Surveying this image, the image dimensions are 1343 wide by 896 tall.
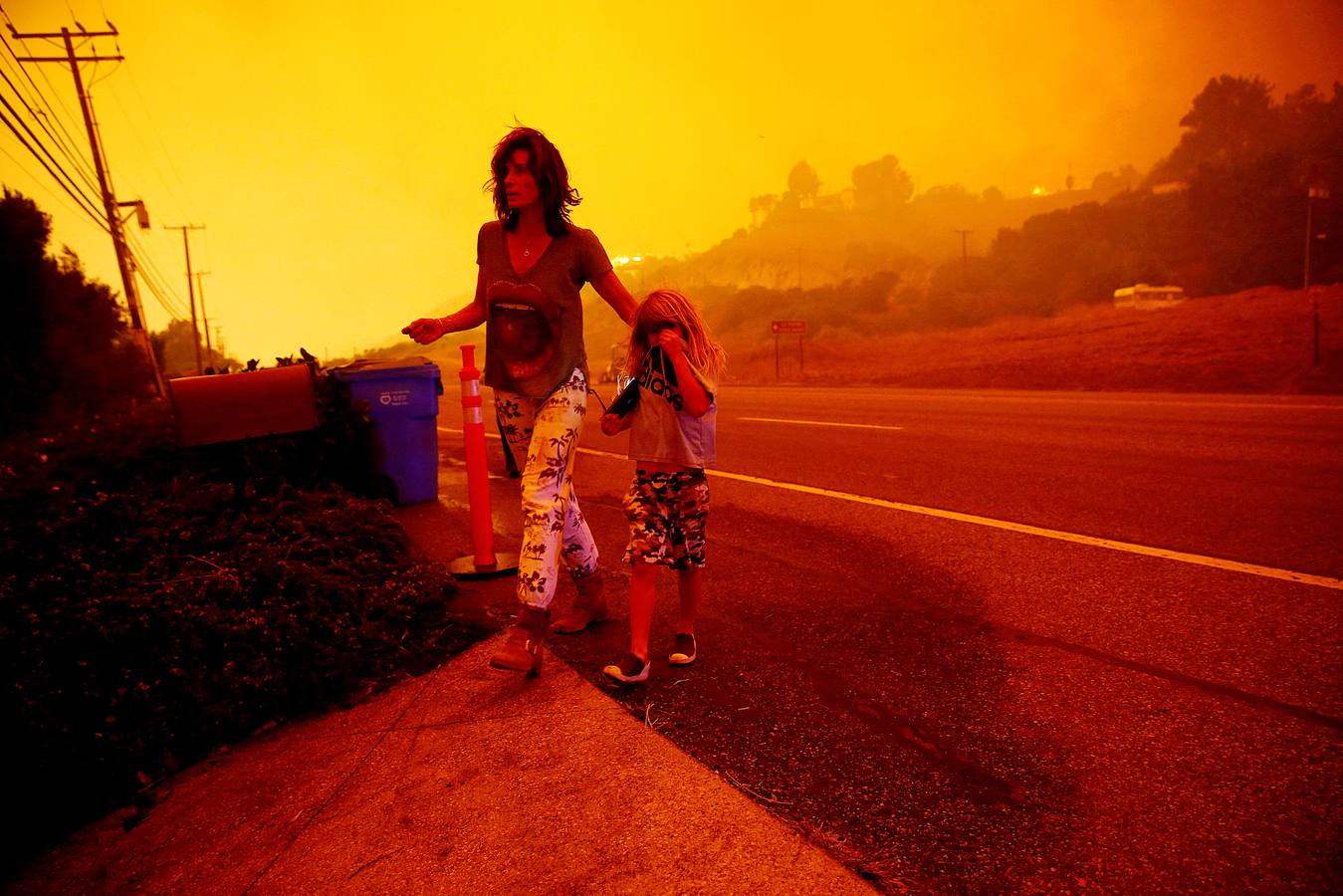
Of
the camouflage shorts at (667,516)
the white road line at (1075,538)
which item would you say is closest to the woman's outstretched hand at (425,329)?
the camouflage shorts at (667,516)

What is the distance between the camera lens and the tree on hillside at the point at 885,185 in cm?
19175

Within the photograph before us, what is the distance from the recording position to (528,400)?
3.65 m

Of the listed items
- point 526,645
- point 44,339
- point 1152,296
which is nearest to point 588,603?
point 526,645

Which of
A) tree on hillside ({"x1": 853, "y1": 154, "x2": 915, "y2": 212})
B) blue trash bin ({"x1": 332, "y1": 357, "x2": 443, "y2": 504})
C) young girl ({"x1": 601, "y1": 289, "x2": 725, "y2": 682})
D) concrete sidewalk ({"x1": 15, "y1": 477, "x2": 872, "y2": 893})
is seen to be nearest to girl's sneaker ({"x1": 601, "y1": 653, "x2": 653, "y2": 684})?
young girl ({"x1": 601, "y1": 289, "x2": 725, "y2": 682})

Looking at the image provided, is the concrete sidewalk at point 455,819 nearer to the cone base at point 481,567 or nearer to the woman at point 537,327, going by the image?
the woman at point 537,327

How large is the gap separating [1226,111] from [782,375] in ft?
263

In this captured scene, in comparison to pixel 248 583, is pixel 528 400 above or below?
above

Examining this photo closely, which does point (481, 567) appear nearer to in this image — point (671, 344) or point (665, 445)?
point (665, 445)

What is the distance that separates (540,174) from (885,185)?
20637 centimetres

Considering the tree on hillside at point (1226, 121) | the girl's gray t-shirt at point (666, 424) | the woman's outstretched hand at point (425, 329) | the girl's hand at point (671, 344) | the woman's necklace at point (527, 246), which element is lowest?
the girl's gray t-shirt at point (666, 424)

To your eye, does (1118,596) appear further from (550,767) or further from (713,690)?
(550,767)

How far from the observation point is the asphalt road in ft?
7.28

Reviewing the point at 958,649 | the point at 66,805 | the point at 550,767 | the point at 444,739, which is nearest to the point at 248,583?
the point at 66,805

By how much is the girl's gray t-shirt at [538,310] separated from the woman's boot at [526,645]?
97 centimetres
